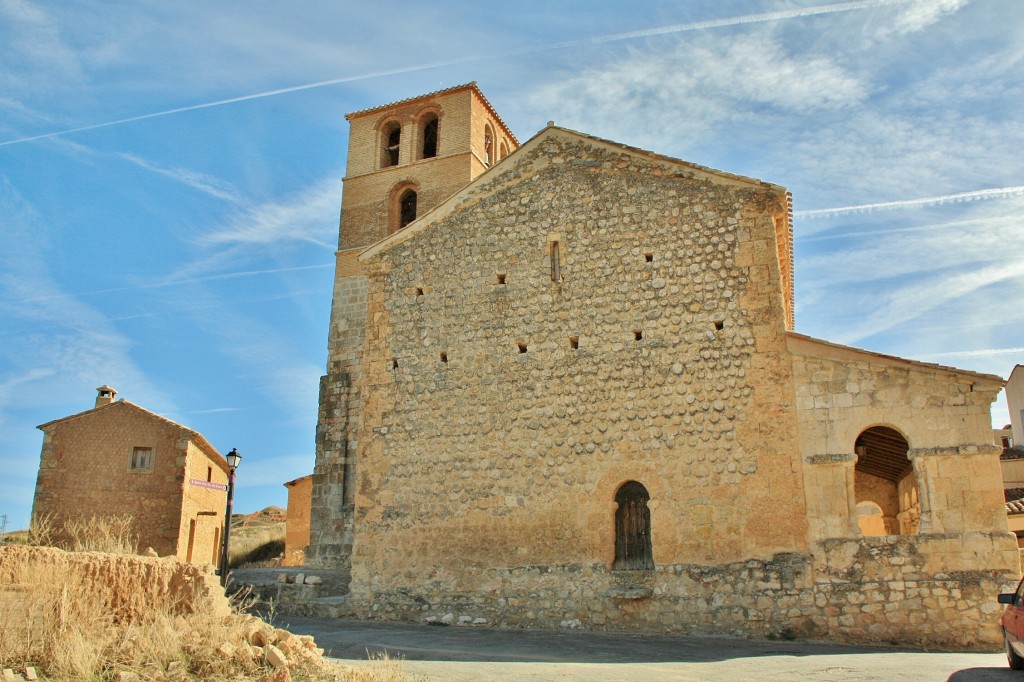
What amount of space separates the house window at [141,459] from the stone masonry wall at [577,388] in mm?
11069

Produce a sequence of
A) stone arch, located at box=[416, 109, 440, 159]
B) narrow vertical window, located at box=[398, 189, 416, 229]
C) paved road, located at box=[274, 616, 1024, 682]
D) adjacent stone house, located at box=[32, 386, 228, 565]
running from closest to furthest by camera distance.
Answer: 1. paved road, located at box=[274, 616, 1024, 682]
2. adjacent stone house, located at box=[32, 386, 228, 565]
3. narrow vertical window, located at box=[398, 189, 416, 229]
4. stone arch, located at box=[416, 109, 440, 159]

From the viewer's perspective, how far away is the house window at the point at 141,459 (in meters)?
22.4

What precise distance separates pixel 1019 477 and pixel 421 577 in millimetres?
22337

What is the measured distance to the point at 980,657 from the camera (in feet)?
31.3

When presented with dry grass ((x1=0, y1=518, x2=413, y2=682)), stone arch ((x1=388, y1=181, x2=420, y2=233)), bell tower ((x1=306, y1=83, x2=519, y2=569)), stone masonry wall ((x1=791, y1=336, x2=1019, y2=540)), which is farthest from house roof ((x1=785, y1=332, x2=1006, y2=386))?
stone arch ((x1=388, y1=181, x2=420, y2=233))

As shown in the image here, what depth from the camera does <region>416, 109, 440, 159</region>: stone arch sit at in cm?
2377

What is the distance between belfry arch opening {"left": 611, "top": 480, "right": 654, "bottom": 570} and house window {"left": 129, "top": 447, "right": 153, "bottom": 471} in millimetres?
15482

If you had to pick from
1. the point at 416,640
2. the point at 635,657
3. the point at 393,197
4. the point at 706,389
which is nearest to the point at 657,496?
the point at 706,389

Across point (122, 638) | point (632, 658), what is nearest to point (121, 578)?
point (122, 638)

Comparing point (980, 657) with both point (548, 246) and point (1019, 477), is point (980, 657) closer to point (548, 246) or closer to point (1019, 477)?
point (548, 246)

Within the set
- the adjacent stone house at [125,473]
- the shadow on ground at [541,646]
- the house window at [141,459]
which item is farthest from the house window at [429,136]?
the shadow on ground at [541,646]

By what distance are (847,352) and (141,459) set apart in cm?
1897

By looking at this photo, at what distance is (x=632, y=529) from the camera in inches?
482

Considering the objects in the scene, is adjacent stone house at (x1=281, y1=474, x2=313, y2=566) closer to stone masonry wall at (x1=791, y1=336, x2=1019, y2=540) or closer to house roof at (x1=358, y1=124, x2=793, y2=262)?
house roof at (x1=358, y1=124, x2=793, y2=262)
